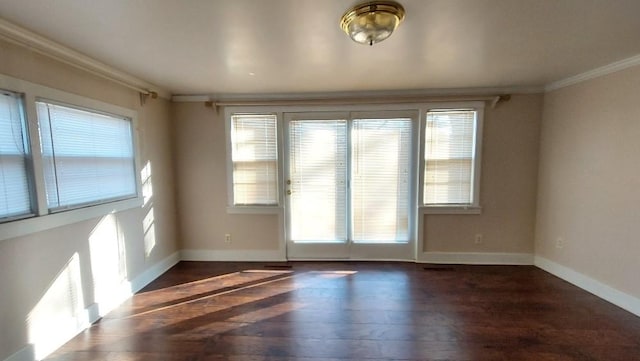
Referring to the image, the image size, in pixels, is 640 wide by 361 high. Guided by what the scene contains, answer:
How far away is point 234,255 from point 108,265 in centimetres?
150

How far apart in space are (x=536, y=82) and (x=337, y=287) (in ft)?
10.8

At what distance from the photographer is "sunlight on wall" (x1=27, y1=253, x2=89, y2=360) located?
1.96 metres

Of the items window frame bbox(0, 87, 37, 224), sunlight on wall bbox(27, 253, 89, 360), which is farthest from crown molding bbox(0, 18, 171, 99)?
sunlight on wall bbox(27, 253, 89, 360)

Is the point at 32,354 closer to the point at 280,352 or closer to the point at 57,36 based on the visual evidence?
the point at 280,352

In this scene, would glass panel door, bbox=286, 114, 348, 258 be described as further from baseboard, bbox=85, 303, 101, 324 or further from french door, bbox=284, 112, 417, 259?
baseboard, bbox=85, 303, 101, 324

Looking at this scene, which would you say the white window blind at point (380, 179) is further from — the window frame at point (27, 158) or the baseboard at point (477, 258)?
the window frame at point (27, 158)

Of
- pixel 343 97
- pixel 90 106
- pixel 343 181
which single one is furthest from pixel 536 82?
pixel 90 106

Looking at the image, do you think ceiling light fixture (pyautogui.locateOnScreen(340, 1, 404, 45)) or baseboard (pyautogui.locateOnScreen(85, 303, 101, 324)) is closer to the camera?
Answer: ceiling light fixture (pyautogui.locateOnScreen(340, 1, 404, 45))

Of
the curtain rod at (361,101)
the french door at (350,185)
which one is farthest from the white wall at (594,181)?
the french door at (350,185)

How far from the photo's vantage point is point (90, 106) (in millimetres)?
2428

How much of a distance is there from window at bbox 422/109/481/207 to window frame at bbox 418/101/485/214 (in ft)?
0.04

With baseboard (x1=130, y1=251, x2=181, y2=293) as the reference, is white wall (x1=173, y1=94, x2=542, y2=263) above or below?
above

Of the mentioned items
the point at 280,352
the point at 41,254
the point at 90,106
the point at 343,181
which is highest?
the point at 90,106

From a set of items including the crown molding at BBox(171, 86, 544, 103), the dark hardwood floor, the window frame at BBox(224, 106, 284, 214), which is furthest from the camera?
the window frame at BBox(224, 106, 284, 214)
